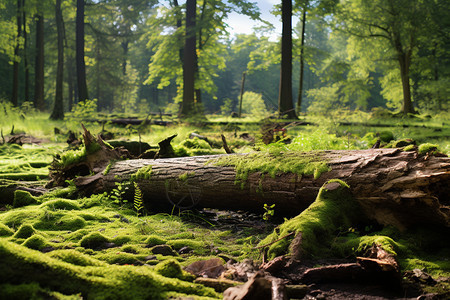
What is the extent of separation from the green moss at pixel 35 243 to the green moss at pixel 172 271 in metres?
1.33

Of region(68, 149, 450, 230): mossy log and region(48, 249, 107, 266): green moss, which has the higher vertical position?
region(68, 149, 450, 230): mossy log

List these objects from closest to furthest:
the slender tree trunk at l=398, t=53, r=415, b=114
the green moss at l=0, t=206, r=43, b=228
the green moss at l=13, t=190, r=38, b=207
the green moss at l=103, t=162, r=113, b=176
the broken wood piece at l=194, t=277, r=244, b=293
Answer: the broken wood piece at l=194, t=277, r=244, b=293
the green moss at l=0, t=206, r=43, b=228
the green moss at l=13, t=190, r=38, b=207
the green moss at l=103, t=162, r=113, b=176
the slender tree trunk at l=398, t=53, r=415, b=114

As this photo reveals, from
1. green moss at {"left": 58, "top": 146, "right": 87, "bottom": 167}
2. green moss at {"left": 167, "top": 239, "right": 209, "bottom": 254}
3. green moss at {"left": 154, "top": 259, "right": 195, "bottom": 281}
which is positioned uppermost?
green moss at {"left": 58, "top": 146, "right": 87, "bottom": 167}

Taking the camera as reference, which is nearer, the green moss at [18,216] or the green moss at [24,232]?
the green moss at [24,232]

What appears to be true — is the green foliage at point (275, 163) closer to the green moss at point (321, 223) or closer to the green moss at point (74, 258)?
the green moss at point (321, 223)

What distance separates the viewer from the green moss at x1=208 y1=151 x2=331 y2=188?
3607mm

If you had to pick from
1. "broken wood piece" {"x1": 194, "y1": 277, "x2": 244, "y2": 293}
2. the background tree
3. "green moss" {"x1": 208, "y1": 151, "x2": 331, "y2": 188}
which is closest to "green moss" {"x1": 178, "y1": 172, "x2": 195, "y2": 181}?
"green moss" {"x1": 208, "y1": 151, "x2": 331, "y2": 188}

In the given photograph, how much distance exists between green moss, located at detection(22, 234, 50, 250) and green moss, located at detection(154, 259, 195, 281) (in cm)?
133

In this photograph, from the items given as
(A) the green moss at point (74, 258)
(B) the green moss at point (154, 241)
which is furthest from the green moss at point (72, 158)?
(A) the green moss at point (74, 258)

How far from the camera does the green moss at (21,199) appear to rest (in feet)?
15.3

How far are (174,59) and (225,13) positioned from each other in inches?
188

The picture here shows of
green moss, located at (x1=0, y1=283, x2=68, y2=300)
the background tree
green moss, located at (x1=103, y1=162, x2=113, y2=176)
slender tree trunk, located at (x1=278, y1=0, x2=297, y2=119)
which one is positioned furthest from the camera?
the background tree

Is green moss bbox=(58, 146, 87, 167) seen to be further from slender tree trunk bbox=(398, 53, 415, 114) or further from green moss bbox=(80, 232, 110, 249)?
slender tree trunk bbox=(398, 53, 415, 114)

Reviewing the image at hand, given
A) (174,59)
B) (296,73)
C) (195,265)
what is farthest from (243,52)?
(195,265)
